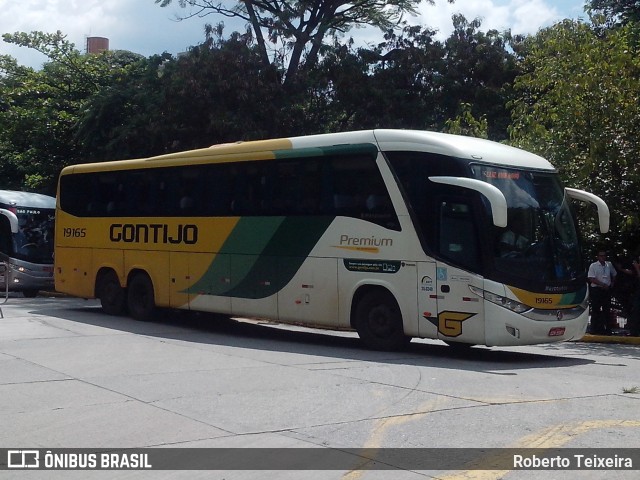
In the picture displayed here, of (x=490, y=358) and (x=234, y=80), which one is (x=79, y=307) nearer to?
(x=234, y=80)

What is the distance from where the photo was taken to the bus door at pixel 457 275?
44.8 ft

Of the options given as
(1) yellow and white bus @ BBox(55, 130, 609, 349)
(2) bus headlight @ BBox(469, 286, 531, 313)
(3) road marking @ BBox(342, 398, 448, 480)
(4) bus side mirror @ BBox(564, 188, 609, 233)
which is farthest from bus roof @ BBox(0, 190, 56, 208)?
(3) road marking @ BBox(342, 398, 448, 480)

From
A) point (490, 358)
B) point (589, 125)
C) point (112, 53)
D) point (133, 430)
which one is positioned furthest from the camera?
point (112, 53)

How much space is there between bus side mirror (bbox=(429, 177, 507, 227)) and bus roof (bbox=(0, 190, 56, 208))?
19150 millimetres

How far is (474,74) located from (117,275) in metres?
15.4

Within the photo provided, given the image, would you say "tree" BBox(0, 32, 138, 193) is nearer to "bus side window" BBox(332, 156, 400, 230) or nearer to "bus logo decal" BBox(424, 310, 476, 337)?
"bus side window" BBox(332, 156, 400, 230)

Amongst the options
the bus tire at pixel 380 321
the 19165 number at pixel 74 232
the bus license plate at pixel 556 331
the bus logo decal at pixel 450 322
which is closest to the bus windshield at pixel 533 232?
the bus license plate at pixel 556 331

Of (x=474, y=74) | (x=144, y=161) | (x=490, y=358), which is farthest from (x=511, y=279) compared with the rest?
(x=474, y=74)

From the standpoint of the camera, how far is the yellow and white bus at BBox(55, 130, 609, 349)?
44.9 feet

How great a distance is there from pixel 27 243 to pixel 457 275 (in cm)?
1890

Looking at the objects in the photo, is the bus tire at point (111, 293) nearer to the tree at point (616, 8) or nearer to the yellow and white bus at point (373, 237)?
the yellow and white bus at point (373, 237)

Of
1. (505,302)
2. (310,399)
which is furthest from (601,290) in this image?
(310,399)

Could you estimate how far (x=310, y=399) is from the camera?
10281 mm

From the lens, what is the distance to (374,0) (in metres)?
30.9
